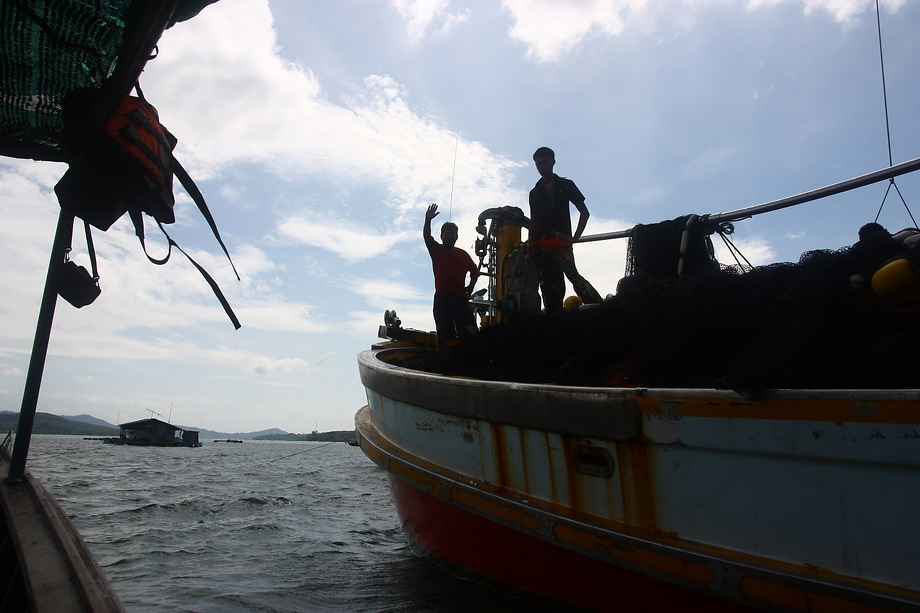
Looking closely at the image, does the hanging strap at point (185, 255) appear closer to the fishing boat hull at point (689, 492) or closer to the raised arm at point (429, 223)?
the fishing boat hull at point (689, 492)

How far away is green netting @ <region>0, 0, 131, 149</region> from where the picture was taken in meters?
1.93

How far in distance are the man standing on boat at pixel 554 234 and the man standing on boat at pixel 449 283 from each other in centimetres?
89

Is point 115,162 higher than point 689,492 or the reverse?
higher

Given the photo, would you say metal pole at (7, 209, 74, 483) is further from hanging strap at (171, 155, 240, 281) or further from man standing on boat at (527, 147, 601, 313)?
man standing on boat at (527, 147, 601, 313)

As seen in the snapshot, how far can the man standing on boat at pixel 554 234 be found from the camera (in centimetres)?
425

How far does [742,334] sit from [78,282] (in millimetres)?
3077

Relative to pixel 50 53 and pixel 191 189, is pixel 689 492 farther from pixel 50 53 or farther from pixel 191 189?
pixel 50 53

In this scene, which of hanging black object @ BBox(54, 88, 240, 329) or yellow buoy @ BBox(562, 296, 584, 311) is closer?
hanging black object @ BBox(54, 88, 240, 329)

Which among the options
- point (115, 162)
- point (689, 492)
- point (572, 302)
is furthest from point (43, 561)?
point (572, 302)

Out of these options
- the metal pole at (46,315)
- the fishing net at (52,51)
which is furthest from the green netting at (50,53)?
the metal pole at (46,315)

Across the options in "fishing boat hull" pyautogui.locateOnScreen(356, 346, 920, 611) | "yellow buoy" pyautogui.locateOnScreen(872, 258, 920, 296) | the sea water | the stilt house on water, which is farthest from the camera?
the stilt house on water

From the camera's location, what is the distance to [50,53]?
2.10 metres

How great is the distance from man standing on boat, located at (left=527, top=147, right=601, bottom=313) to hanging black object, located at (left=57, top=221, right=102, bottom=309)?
303cm

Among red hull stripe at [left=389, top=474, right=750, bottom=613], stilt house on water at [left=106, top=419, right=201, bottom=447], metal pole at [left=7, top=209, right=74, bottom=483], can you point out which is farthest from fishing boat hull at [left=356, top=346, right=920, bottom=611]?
stilt house on water at [left=106, top=419, right=201, bottom=447]
